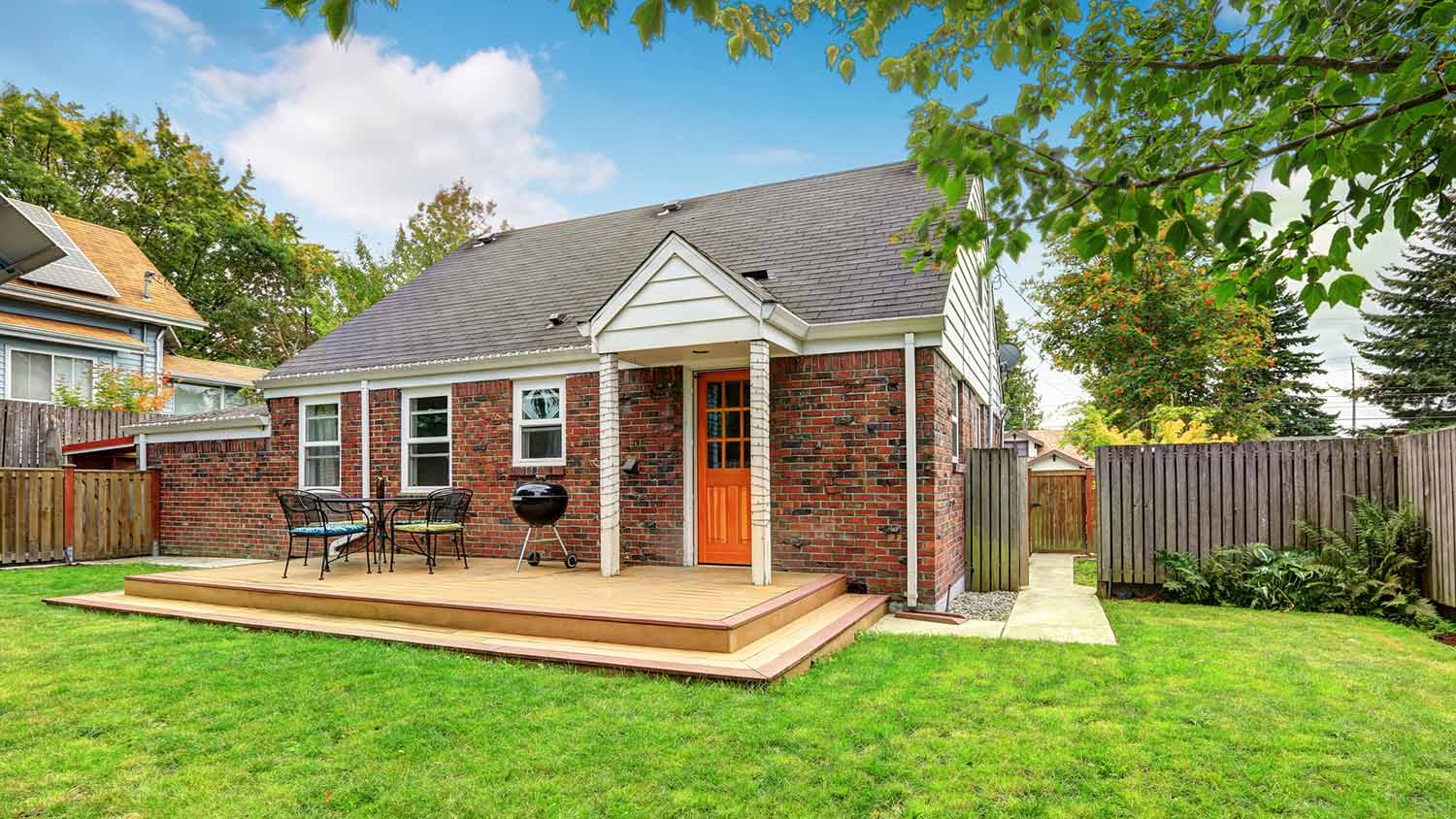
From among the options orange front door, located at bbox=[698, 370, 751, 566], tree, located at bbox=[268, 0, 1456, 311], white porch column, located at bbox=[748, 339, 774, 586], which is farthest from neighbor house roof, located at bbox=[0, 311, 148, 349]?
tree, located at bbox=[268, 0, 1456, 311]

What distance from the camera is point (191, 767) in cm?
363

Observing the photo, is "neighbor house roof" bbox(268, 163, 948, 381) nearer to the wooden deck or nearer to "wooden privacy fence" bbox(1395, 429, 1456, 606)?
the wooden deck

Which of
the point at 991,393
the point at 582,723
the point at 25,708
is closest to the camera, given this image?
the point at 582,723

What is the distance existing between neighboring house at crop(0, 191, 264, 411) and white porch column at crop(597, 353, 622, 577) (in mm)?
12348

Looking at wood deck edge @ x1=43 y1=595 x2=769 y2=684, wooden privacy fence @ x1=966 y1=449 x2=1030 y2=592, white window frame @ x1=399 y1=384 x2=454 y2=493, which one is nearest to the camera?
wood deck edge @ x1=43 y1=595 x2=769 y2=684

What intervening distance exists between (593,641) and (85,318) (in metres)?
18.3

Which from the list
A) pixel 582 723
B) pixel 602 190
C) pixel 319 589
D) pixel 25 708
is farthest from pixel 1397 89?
pixel 602 190

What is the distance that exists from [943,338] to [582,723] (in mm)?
5258

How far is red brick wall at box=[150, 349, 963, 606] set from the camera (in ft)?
25.3

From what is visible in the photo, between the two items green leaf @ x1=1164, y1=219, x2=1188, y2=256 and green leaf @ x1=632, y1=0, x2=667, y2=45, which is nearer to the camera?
green leaf @ x1=632, y1=0, x2=667, y2=45

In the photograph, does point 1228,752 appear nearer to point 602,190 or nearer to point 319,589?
point 319,589

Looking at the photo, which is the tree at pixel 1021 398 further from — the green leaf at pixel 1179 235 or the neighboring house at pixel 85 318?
the green leaf at pixel 1179 235

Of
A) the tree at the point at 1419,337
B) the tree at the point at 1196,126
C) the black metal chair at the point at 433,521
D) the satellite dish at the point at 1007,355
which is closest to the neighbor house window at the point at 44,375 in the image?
the black metal chair at the point at 433,521

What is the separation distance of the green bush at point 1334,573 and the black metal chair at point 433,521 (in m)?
8.39
